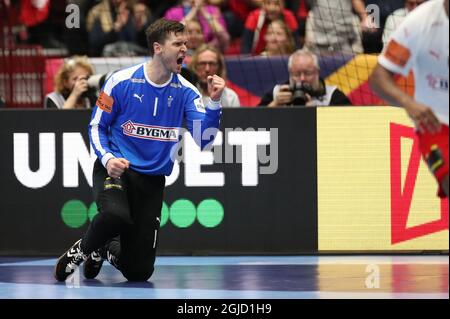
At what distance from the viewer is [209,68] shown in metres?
12.0

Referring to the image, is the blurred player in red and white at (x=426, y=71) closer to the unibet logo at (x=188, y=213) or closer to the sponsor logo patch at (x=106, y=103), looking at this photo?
the sponsor logo patch at (x=106, y=103)

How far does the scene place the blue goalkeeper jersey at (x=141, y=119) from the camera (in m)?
9.34

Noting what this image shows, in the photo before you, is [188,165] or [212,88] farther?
[188,165]

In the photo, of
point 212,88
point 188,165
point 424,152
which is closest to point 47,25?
point 188,165

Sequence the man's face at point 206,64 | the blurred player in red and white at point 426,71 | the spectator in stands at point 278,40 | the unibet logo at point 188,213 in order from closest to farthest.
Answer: the blurred player in red and white at point 426,71
the unibet logo at point 188,213
the man's face at point 206,64
the spectator in stands at point 278,40

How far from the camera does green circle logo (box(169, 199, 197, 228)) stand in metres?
11.5

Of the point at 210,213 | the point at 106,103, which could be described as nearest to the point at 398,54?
the point at 106,103

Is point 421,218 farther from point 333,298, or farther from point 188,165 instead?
point 333,298

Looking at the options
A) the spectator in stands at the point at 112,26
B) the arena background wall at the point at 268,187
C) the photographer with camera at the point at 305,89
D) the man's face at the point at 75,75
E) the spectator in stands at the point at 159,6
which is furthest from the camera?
the spectator in stands at the point at 159,6

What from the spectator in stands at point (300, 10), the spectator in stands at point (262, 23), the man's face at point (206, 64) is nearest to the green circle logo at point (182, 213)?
the man's face at point (206, 64)

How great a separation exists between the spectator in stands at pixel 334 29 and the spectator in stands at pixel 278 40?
0.61m

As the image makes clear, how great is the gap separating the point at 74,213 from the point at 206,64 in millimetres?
Answer: 2116
